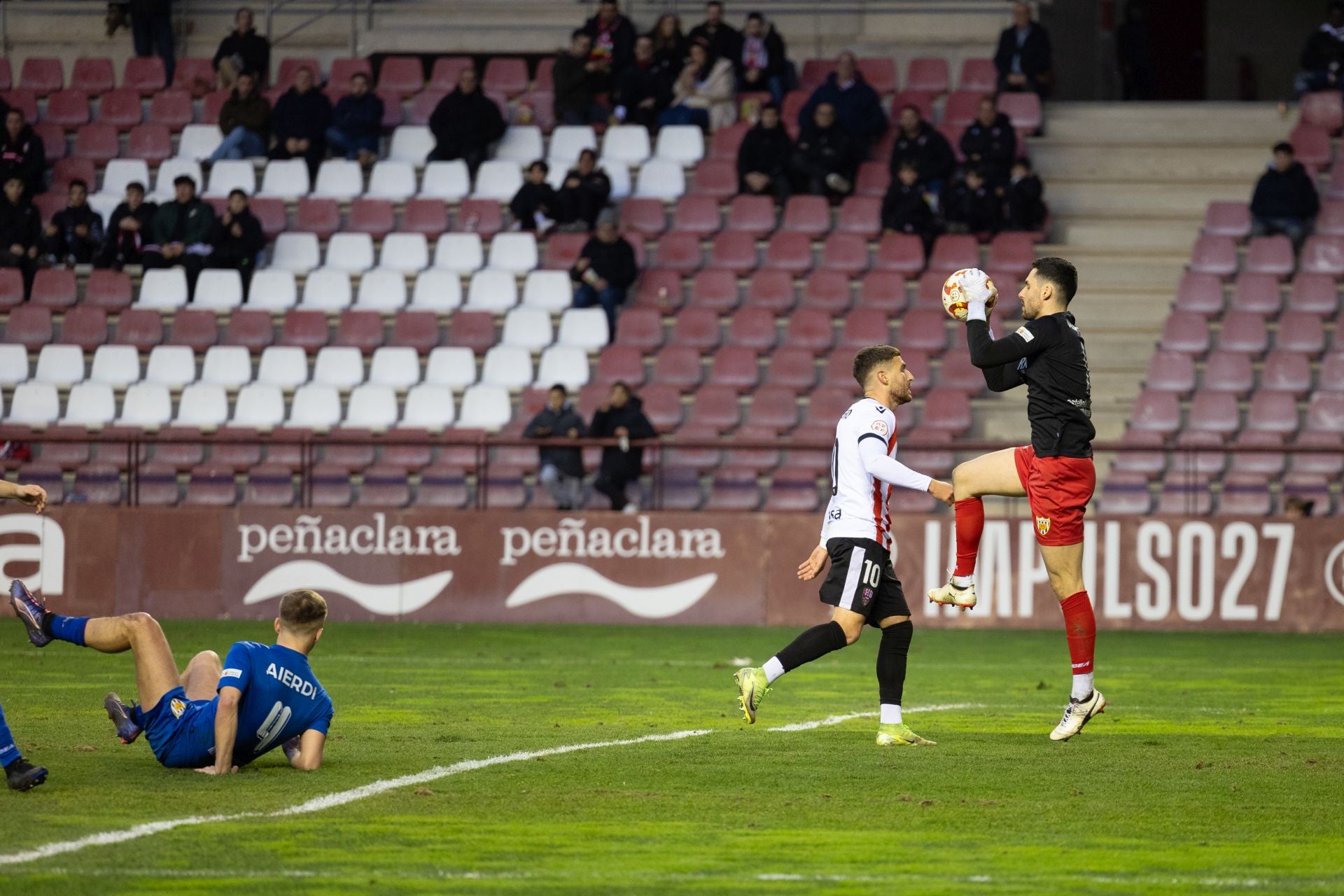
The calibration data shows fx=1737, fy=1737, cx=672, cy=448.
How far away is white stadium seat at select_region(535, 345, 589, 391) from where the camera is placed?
20.6 m

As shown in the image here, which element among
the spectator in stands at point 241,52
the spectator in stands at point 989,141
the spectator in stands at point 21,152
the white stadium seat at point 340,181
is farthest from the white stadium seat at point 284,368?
the spectator in stands at point 989,141

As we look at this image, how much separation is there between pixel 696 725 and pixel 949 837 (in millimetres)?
3442

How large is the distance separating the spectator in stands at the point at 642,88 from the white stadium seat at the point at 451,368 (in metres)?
4.67

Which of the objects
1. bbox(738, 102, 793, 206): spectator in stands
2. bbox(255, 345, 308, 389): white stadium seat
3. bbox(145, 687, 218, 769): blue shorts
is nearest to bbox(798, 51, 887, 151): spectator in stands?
bbox(738, 102, 793, 206): spectator in stands

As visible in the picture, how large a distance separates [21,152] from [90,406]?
4689mm

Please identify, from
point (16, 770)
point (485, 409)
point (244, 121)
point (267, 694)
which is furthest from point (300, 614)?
point (244, 121)

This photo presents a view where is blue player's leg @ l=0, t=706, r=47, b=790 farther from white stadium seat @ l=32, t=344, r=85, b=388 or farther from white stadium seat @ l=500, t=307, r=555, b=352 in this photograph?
white stadium seat @ l=32, t=344, r=85, b=388

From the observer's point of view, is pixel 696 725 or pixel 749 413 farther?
pixel 749 413

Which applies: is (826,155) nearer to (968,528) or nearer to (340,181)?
(340,181)

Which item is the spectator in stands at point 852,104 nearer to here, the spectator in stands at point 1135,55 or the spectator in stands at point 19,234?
the spectator in stands at point 1135,55

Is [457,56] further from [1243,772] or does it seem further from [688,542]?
[1243,772]

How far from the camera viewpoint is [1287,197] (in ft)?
70.0

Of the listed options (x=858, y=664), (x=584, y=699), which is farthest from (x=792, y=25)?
(x=584, y=699)

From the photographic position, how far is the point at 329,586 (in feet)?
59.6
